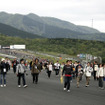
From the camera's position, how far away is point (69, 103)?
10078 mm

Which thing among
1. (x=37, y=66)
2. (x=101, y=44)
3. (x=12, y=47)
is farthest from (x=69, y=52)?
(x=37, y=66)

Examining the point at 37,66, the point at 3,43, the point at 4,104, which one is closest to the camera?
the point at 4,104

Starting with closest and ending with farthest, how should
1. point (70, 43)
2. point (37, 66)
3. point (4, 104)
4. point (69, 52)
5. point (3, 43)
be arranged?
point (4, 104) → point (37, 66) → point (69, 52) → point (3, 43) → point (70, 43)

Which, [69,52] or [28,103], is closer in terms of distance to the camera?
[28,103]

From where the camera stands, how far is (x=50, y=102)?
1023cm

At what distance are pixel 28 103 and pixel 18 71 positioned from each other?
5.24m

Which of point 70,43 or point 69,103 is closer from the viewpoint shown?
point 69,103

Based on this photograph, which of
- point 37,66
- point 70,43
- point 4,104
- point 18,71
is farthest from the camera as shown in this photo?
point 70,43

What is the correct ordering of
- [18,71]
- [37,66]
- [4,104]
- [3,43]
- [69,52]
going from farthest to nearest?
[3,43] → [69,52] → [37,66] → [18,71] → [4,104]

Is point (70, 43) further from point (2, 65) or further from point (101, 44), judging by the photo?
point (2, 65)

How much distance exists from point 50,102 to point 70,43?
533 feet

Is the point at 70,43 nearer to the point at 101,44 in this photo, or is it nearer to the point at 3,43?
the point at 101,44

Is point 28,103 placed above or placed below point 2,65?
below

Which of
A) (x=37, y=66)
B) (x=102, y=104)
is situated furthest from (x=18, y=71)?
(x=102, y=104)
